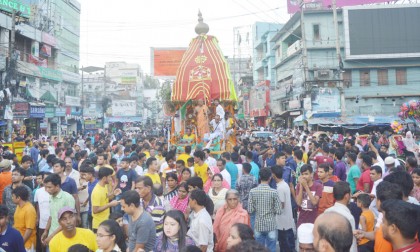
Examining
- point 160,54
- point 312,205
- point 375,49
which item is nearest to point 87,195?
point 312,205

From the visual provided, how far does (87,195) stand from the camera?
693cm

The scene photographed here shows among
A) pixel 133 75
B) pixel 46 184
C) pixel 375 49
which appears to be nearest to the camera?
pixel 46 184

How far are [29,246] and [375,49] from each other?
3384 cm

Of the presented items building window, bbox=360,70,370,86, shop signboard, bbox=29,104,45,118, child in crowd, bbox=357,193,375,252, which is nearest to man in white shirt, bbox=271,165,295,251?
child in crowd, bbox=357,193,375,252

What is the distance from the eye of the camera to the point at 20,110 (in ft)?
71.8

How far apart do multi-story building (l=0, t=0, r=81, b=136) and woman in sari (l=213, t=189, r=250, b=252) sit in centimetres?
1752

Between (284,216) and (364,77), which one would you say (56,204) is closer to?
(284,216)

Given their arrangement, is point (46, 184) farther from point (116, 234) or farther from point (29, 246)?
point (116, 234)

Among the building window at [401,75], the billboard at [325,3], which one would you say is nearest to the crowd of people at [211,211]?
the building window at [401,75]

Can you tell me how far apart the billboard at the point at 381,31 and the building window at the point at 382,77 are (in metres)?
1.52

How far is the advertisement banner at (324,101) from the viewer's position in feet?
99.4

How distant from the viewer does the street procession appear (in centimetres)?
429

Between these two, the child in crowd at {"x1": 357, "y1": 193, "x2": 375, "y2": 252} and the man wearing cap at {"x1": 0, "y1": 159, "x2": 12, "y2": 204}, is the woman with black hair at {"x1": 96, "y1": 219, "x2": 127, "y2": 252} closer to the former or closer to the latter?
the child in crowd at {"x1": 357, "y1": 193, "x2": 375, "y2": 252}

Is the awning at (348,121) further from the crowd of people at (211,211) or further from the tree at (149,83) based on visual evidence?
the tree at (149,83)
